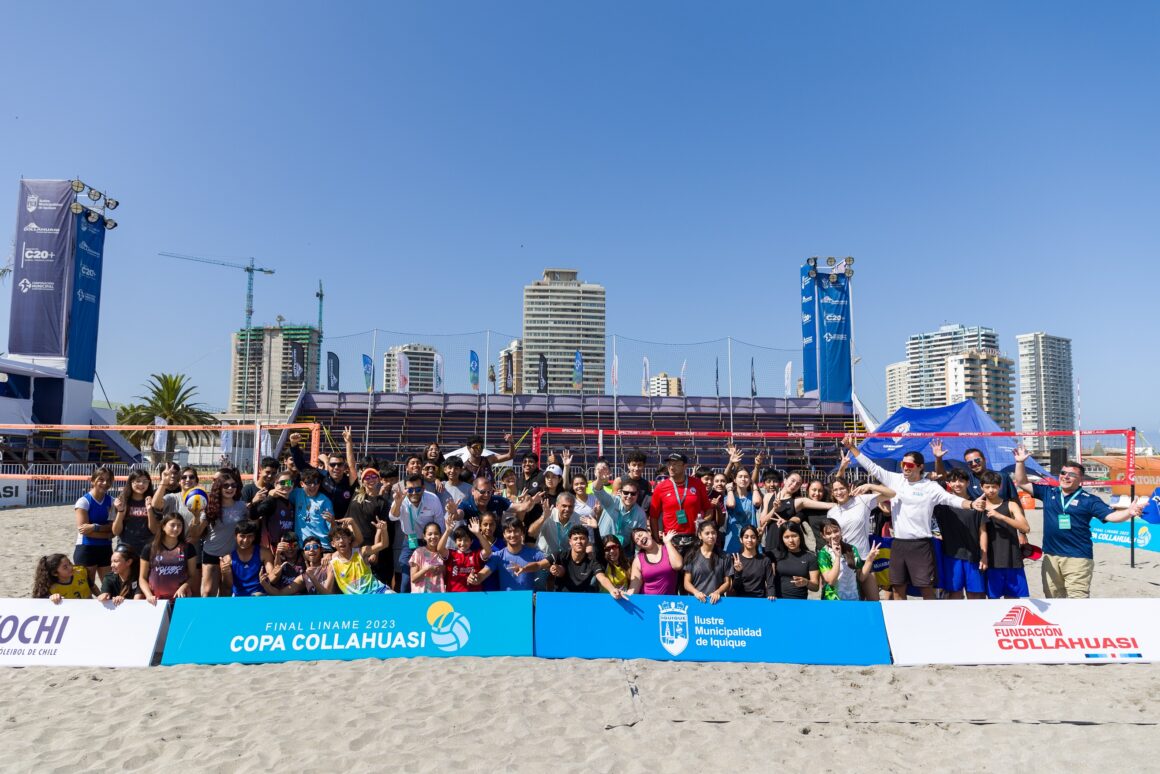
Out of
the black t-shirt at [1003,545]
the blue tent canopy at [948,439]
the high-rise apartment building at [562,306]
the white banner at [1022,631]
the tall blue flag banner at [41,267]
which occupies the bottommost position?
the white banner at [1022,631]

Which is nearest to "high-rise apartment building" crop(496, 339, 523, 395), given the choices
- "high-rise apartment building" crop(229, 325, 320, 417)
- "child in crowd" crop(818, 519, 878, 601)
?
"child in crowd" crop(818, 519, 878, 601)

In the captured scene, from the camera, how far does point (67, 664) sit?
17.1 ft

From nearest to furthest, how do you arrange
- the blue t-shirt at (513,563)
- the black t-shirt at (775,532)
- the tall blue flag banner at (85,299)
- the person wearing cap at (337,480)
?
the blue t-shirt at (513,563) < the black t-shirt at (775,532) < the person wearing cap at (337,480) < the tall blue flag banner at (85,299)

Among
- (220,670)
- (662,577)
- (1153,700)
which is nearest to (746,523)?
(662,577)

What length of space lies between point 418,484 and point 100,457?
23.0m


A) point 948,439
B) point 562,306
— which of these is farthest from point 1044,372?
point 948,439

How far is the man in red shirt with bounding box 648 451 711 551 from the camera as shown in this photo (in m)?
6.27

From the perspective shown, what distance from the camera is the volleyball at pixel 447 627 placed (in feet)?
17.5

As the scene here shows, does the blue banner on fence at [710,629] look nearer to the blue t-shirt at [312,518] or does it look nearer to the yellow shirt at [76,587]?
the blue t-shirt at [312,518]

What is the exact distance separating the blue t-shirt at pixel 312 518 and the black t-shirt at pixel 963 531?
552 cm

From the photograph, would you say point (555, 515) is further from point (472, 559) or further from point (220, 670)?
point (220, 670)

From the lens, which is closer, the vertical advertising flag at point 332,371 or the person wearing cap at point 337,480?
the person wearing cap at point 337,480

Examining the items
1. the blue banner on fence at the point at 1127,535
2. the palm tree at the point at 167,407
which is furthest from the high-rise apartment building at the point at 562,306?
the blue banner on fence at the point at 1127,535

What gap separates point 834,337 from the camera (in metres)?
25.3
